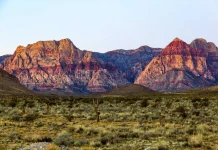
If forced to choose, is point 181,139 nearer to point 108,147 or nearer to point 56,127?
point 108,147

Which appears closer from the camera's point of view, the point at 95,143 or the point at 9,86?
the point at 95,143

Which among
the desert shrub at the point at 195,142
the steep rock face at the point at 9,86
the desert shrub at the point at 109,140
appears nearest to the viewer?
the desert shrub at the point at 195,142

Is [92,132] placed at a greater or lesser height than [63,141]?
lesser

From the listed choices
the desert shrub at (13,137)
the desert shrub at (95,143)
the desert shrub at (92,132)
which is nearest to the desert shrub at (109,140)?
the desert shrub at (95,143)

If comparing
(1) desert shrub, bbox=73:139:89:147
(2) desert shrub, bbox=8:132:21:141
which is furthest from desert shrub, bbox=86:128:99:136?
(2) desert shrub, bbox=8:132:21:141

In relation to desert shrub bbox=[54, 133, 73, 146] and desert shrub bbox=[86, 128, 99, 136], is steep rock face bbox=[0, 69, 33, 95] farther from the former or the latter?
desert shrub bbox=[54, 133, 73, 146]

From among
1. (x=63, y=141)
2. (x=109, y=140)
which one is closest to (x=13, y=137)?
(x=63, y=141)

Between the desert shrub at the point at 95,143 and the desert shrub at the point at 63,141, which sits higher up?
the desert shrub at the point at 63,141

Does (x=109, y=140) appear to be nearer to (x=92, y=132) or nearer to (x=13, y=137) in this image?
(x=92, y=132)

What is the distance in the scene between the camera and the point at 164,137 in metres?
20.0

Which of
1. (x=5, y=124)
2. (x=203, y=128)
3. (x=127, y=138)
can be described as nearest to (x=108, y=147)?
(x=127, y=138)

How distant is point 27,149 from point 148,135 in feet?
29.5

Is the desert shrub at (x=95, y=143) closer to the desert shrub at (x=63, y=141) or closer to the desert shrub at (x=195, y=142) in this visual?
the desert shrub at (x=63, y=141)

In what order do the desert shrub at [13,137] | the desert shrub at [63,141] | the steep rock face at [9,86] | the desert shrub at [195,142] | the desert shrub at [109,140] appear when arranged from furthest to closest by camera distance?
the steep rock face at [9,86] → the desert shrub at [13,137] → the desert shrub at [109,140] → the desert shrub at [63,141] → the desert shrub at [195,142]
